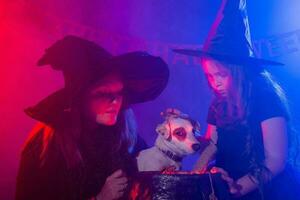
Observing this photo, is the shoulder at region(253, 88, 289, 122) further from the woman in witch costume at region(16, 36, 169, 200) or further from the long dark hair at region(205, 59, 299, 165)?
the woman in witch costume at region(16, 36, 169, 200)

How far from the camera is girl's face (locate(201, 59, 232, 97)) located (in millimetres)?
2305

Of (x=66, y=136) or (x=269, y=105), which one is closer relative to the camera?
(x=66, y=136)

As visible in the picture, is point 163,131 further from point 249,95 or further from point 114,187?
point 249,95

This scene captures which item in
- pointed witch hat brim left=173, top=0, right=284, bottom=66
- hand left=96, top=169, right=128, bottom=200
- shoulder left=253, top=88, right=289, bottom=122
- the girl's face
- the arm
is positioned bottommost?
hand left=96, top=169, right=128, bottom=200

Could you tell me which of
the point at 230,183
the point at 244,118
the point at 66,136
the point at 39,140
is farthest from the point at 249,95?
the point at 39,140

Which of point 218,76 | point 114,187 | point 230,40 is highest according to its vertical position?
point 230,40

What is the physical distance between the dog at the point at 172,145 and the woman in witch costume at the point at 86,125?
0.12m

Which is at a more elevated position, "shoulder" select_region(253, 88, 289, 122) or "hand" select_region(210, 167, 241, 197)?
"shoulder" select_region(253, 88, 289, 122)

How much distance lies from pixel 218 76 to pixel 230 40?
252 mm

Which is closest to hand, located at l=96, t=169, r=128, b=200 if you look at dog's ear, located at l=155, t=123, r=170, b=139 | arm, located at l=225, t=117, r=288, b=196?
dog's ear, located at l=155, t=123, r=170, b=139

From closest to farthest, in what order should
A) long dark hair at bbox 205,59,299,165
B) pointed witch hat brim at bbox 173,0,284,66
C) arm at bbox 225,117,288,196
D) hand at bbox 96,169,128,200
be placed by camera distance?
hand at bbox 96,169,128,200, arm at bbox 225,117,288,196, long dark hair at bbox 205,59,299,165, pointed witch hat brim at bbox 173,0,284,66

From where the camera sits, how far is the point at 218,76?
2.33 meters

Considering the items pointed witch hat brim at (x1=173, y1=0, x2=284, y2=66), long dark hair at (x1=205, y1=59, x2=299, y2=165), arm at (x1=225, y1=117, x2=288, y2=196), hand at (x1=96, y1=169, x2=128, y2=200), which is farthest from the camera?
pointed witch hat brim at (x1=173, y1=0, x2=284, y2=66)

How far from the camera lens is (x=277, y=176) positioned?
2107 millimetres
